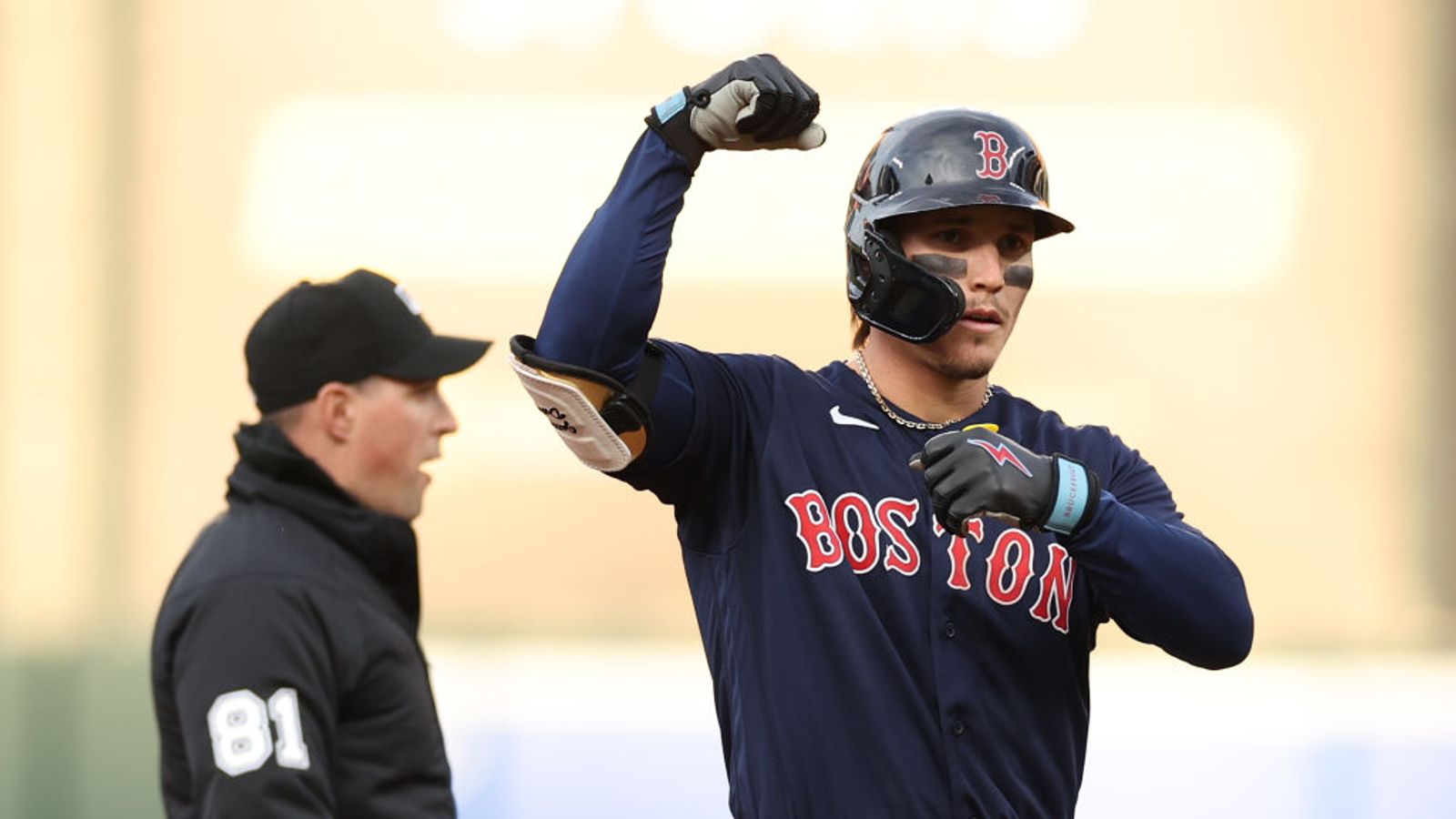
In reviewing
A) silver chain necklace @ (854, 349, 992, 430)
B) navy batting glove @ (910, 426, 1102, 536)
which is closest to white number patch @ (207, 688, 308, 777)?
navy batting glove @ (910, 426, 1102, 536)

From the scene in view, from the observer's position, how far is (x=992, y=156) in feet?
9.75

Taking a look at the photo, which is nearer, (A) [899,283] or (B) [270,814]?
(B) [270,814]

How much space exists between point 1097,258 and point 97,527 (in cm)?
304

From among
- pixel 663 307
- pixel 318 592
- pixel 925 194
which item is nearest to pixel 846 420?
pixel 925 194

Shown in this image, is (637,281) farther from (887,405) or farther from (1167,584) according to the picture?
(1167,584)

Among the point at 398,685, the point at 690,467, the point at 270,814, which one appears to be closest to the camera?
the point at 270,814

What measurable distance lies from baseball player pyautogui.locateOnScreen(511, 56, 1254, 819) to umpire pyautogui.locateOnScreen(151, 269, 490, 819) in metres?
0.31

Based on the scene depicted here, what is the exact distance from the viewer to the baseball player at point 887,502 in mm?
2654

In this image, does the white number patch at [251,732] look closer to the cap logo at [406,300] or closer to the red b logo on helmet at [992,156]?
the cap logo at [406,300]

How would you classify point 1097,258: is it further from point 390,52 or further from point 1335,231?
point 390,52

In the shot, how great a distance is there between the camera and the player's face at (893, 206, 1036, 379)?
2900mm

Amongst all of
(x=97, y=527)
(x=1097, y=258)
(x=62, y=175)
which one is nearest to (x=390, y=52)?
(x=62, y=175)

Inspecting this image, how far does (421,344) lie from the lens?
9.55 ft

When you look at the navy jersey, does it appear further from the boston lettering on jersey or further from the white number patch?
the white number patch
